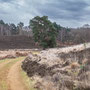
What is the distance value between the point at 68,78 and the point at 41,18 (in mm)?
52209

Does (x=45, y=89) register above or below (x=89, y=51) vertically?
below

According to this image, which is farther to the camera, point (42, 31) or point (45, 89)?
point (42, 31)

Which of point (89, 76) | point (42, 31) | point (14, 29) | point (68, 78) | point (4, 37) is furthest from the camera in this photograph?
point (14, 29)

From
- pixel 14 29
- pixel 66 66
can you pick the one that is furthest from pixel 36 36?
pixel 14 29

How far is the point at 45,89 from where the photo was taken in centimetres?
1334

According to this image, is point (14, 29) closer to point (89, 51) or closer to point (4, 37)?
point (4, 37)

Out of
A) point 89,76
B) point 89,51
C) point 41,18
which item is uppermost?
point 41,18

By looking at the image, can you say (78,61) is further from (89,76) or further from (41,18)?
(41,18)

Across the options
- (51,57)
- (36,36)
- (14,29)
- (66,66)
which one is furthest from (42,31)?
(14,29)

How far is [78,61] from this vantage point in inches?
632

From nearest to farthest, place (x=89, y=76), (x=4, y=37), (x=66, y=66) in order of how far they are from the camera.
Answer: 1. (x=89, y=76)
2. (x=66, y=66)
3. (x=4, y=37)

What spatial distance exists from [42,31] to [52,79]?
50.2 m

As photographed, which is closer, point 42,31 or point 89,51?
point 89,51

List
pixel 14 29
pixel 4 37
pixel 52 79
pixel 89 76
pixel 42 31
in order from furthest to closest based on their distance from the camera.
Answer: pixel 14 29, pixel 4 37, pixel 42 31, pixel 52 79, pixel 89 76
